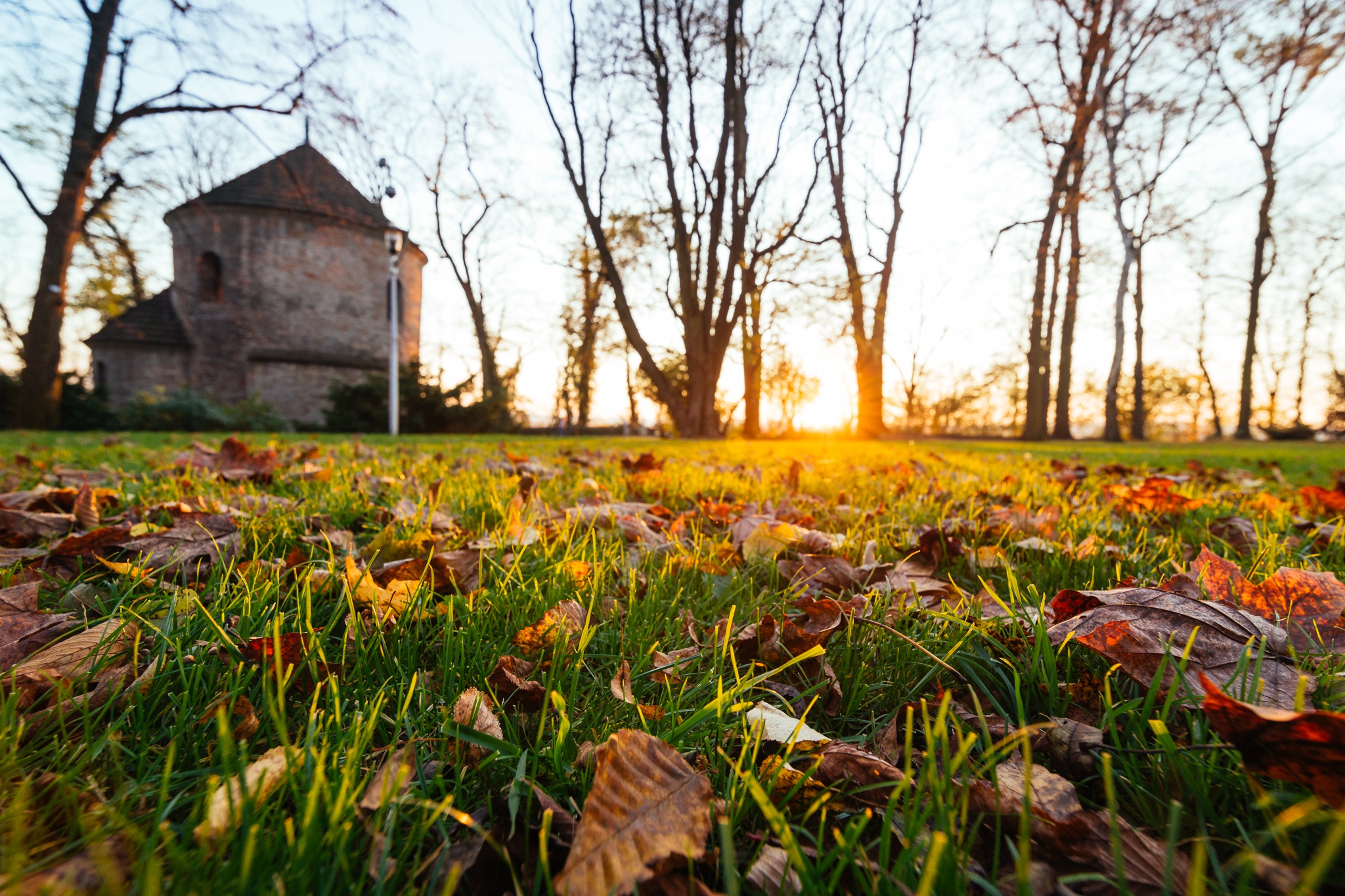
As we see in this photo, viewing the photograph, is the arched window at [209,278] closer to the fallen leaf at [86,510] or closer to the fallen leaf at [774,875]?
the fallen leaf at [86,510]

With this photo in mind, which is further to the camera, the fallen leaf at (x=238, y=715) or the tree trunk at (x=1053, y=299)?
the tree trunk at (x=1053, y=299)

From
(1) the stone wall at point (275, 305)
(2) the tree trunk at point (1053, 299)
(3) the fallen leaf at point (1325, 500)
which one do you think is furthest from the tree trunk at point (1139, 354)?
(1) the stone wall at point (275, 305)

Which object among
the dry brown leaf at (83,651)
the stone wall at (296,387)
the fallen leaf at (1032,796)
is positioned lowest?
the fallen leaf at (1032,796)

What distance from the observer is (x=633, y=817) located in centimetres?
63

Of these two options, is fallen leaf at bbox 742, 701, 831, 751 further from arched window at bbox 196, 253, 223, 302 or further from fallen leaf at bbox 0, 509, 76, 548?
arched window at bbox 196, 253, 223, 302

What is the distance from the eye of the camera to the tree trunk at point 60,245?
12.9 metres

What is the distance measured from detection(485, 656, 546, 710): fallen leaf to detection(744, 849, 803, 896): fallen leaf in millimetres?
384

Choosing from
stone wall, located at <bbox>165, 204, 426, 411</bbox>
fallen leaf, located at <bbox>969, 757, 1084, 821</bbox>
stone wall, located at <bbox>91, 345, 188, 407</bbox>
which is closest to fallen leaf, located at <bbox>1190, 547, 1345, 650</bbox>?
fallen leaf, located at <bbox>969, 757, 1084, 821</bbox>

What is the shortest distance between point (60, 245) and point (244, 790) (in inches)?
702

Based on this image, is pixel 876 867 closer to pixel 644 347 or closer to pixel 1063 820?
pixel 1063 820

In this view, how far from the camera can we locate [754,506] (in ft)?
7.74

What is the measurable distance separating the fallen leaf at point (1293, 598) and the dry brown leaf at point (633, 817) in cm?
99

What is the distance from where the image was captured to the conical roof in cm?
2009

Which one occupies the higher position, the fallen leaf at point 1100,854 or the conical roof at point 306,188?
the conical roof at point 306,188
